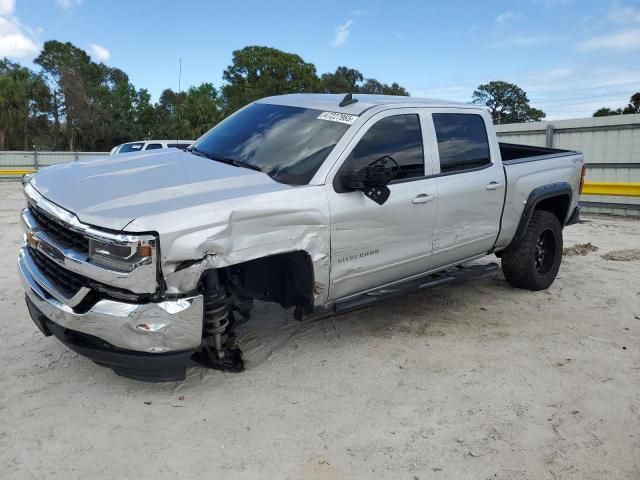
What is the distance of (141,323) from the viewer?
2.97m

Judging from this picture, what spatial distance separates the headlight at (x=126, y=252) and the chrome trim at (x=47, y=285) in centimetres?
28

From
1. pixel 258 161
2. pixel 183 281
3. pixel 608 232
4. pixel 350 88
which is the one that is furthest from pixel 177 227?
pixel 350 88

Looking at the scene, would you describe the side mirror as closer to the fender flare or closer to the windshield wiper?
the windshield wiper

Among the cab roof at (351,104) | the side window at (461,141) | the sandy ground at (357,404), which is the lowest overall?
the sandy ground at (357,404)

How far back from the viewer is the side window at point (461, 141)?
4594mm

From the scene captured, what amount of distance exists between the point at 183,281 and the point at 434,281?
2430 millimetres

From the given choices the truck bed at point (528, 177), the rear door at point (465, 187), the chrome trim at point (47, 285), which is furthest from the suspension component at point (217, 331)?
the truck bed at point (528, 177)

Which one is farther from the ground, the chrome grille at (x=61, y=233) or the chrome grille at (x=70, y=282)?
the chrome grille at (x=61, y=233)

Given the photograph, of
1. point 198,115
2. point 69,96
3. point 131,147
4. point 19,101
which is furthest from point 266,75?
point 131,147

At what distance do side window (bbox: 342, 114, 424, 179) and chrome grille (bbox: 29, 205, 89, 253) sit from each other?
1794mm

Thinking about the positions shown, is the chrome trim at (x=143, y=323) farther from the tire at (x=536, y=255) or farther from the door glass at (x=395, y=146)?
the tire at (x=536, y=255)

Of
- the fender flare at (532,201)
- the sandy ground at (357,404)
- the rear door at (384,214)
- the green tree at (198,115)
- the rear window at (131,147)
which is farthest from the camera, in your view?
the green tree at (198,115)

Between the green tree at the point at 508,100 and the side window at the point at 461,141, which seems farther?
the green tree at the point at 508,100

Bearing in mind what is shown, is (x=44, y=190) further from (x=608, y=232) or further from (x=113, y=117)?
(x=113, y=117)
